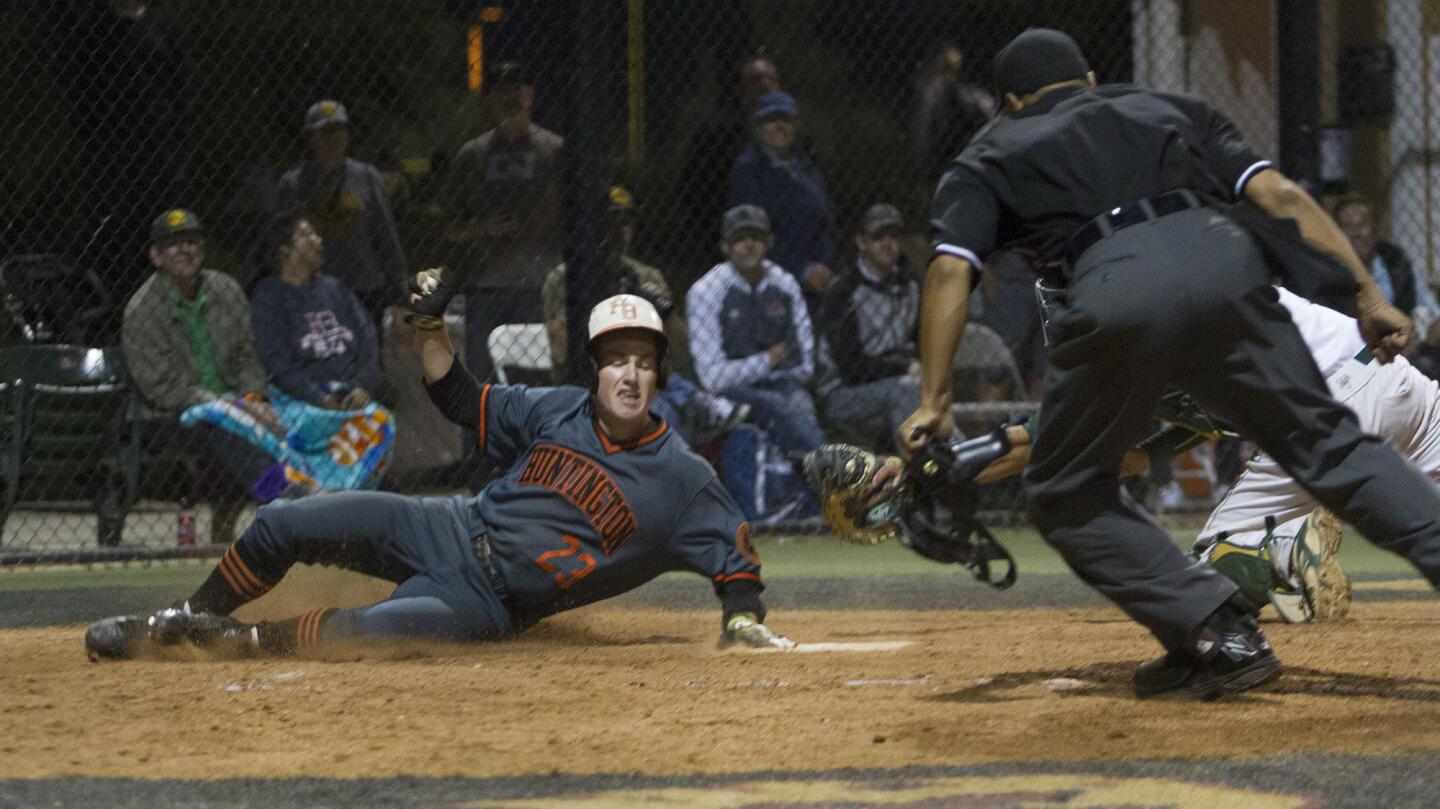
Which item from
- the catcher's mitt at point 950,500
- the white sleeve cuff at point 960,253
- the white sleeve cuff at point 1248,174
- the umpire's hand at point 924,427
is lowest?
the catcher's mitt at point 950,500

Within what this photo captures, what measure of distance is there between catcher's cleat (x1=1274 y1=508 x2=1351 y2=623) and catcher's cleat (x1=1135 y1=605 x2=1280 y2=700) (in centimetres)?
160

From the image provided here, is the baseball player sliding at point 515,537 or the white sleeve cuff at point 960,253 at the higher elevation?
the white sleeve cuff at point 960,253

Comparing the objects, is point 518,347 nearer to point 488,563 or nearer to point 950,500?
point 488,563

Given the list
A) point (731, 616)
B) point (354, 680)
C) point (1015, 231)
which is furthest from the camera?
point (731, 616)

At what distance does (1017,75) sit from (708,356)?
5179mm

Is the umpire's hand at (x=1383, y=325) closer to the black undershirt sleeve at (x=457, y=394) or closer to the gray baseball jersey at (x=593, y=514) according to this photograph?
the gray baseball jersey at (x=593, y=514)

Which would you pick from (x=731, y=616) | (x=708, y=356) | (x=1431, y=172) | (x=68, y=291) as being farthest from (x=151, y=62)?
(x=1431, y=172)

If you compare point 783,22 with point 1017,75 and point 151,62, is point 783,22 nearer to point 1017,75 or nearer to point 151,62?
point 151,62

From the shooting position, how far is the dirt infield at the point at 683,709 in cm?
390

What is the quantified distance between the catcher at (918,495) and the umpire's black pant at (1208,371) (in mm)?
382

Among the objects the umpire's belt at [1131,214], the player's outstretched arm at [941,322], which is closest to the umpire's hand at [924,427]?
the player's outstretched arm at [941,322]

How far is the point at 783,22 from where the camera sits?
11.1 meters

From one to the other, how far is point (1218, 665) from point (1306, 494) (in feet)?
5.25

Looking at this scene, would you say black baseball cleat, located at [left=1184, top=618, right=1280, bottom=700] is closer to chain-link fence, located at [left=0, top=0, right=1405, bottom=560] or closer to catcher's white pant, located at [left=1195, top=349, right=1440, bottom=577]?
catcher's white pant, located at [left=1195, top=349, right=1440, bottom=577]
